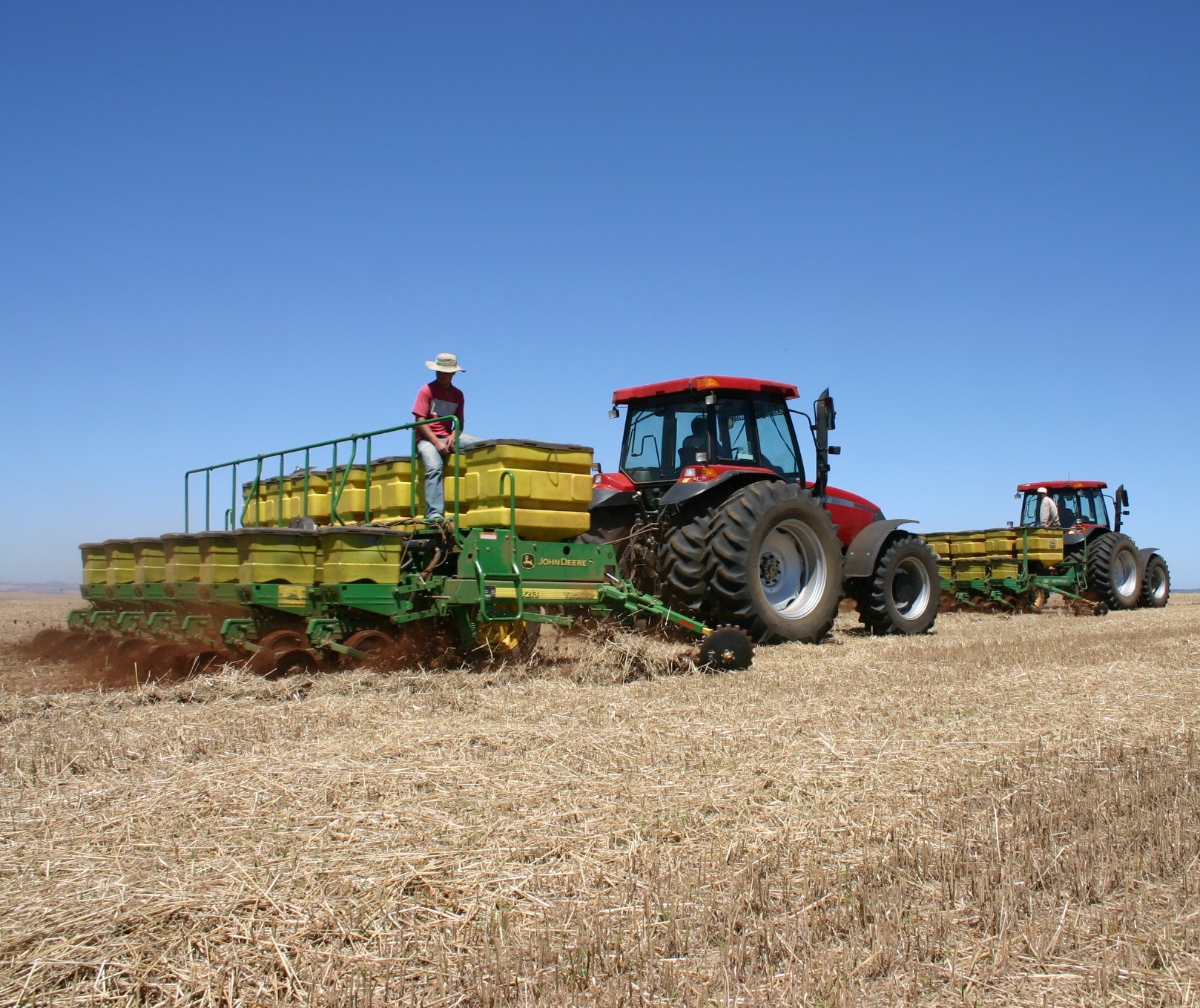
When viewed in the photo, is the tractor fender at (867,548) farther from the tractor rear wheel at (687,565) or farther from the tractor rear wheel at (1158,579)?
the tractor rear wheel at (1158,579)

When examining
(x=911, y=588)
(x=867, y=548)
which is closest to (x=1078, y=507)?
(x=911, y=588)

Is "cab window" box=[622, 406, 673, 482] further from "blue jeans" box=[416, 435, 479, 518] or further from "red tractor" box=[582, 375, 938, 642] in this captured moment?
"blue jeans" box=[416, 435, 479, 518]

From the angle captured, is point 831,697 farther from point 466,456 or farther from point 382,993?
point 382,993

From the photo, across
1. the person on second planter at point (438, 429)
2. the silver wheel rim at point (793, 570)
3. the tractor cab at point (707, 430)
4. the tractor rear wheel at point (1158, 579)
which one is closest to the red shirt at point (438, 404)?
the person on second planter at point (438, 429)

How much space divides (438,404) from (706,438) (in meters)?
2.69

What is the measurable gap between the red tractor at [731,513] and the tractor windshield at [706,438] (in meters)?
0.01

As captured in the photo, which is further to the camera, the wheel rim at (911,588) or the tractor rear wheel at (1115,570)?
the tractor rear wheel at (1115,570)

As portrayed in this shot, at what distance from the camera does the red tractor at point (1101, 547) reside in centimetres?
1711

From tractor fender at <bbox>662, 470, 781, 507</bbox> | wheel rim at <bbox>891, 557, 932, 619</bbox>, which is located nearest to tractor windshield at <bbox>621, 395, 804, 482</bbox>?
tractor fender at <bbox>662, 470, 781, 507</bbox>

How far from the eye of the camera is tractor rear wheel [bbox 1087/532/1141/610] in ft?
55.8

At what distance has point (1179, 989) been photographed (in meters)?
2.48

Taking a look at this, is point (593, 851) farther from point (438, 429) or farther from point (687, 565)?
point (687, 565)

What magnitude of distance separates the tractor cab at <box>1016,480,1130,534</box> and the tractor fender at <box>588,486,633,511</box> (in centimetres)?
1078

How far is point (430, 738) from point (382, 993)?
2484 millimetres
